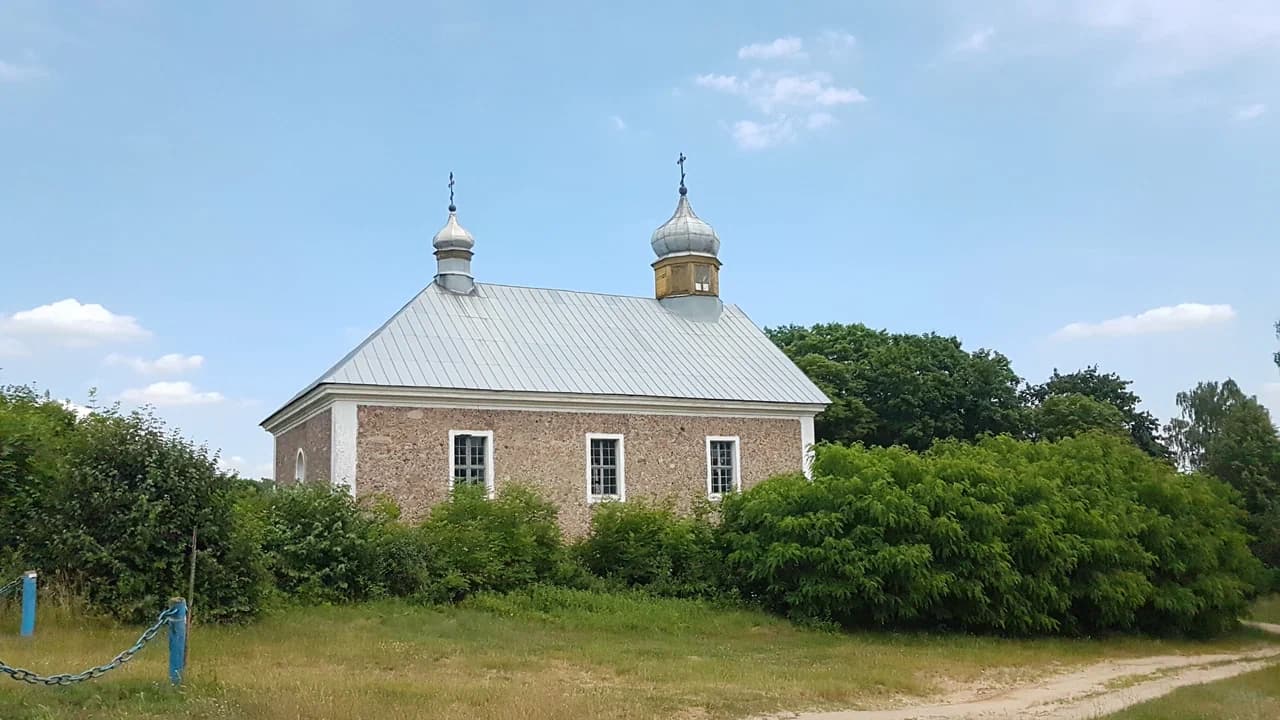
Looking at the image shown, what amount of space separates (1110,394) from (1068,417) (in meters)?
4.65

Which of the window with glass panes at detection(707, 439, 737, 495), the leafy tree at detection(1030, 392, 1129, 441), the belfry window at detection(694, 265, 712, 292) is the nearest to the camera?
the window with glass panes at detection(707, 439, 737, 495)

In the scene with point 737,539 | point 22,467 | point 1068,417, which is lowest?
point 737,539

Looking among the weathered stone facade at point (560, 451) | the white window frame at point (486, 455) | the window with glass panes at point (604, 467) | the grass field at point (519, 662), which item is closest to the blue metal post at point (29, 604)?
the grass field at point (519, 662)

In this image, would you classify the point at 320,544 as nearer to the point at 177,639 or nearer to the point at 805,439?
the point at 177,639

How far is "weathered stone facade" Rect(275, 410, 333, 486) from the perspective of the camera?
2208 centimetres

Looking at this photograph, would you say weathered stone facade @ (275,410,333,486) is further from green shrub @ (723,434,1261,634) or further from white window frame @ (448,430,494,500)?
green shrub @ (723,434,1261,634)

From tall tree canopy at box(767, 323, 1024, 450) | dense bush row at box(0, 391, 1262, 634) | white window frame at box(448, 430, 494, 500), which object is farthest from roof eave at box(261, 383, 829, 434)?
tall tree canopy at box(767, 323, 1024, 450)

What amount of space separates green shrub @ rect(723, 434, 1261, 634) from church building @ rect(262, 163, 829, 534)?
11.6 ft

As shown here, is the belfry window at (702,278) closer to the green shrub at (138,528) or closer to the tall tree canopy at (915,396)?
the tall tree canopy at (915,396)

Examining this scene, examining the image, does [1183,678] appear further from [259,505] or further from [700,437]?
[259,505]

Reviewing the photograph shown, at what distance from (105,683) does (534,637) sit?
6930 millimetres

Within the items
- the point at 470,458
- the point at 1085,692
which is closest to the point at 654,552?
the point at 470,458

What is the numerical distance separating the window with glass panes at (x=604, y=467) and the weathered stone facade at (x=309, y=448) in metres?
Answer: 5.48

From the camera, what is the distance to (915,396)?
36719mm
